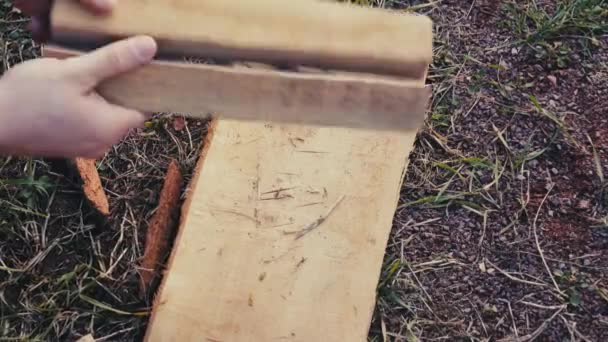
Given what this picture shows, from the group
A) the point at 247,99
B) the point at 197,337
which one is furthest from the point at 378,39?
the point at 197,337

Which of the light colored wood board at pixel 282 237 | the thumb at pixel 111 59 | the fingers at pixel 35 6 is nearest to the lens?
the thumb at pixel 111 59

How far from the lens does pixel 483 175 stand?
2.08m

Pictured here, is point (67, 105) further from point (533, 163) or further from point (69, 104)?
point (533, 163)

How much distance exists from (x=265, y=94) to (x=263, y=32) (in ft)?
0.38

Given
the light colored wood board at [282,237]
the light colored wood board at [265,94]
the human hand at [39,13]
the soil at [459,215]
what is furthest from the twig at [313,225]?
the human hand at [39,13]

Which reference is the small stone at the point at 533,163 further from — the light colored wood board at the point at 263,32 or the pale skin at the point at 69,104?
the pale skin at the point at 69,104

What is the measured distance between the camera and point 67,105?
1.29m

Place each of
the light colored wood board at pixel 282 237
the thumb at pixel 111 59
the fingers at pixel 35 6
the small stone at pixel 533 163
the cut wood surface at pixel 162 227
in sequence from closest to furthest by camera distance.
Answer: the thumb at pixel 111 59 < the fingers at pixel 35 6 < the light colored wood board at pixel 282 237 < the cut wood surface at pixel 162 227 < the small stone at pixel 533 163

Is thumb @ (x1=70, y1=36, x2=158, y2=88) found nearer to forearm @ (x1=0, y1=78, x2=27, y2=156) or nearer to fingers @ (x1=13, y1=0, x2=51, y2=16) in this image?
forearm @ (x1=0, y1=78, x2=27, y2=156)

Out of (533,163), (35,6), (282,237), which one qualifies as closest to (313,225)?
(282,237)

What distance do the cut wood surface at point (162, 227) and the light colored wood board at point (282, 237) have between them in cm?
9

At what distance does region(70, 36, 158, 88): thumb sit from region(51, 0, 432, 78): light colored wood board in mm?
41

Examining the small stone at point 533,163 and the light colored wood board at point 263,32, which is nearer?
the light colored wood board at point 263,32

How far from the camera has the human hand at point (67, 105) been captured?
126cm
